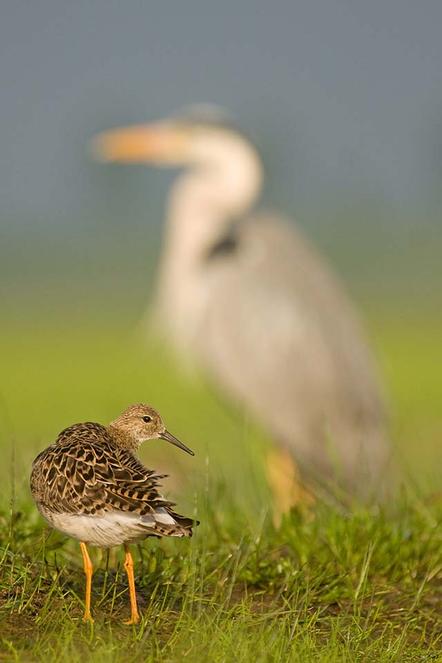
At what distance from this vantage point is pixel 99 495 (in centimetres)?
376

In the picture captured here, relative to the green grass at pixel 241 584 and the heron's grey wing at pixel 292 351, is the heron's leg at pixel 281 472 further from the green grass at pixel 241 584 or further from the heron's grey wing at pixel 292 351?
the green grass at pixel 241 584

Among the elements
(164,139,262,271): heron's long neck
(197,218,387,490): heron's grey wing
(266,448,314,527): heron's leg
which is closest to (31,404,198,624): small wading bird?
(266,448,314,527): heron's leg

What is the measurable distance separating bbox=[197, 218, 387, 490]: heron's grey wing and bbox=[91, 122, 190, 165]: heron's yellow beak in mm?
1852

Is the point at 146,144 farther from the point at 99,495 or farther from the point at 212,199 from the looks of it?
the point at 99,495

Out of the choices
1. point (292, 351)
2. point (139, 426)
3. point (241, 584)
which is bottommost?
point (241, 584)

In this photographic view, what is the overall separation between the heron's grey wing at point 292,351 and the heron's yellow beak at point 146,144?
185cm

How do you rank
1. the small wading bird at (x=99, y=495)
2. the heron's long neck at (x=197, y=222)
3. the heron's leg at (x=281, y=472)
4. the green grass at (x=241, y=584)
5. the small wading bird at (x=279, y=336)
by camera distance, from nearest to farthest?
1. the small wading bird at (x=99, y=495)
2. the green grass at (x=241, y=584)
3. the heron's leg at (x=281, y=472)
4. the small wading bird at (x=279, y=336)
5. the heron's long neck at (x=197, y=222)

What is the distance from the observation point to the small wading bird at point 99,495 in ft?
12.2

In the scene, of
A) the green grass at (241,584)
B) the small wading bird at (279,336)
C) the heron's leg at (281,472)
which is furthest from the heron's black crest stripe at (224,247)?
the green grass at (241,584)

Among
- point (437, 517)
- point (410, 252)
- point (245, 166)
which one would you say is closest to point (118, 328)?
point (410, 252)

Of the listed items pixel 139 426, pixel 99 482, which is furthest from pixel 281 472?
pixel 99 482

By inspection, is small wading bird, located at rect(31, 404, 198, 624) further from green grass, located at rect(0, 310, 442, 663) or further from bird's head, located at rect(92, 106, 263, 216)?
bird's head, located at rect(92, 106, 263, 216)

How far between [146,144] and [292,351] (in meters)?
3.25

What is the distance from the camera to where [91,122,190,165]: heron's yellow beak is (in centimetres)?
1230
